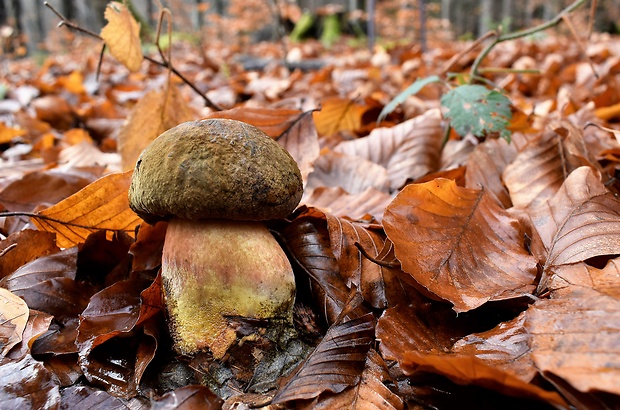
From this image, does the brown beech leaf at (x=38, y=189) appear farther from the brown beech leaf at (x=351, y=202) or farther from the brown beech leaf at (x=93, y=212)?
the brown beech leaf at (x=351, y=202)

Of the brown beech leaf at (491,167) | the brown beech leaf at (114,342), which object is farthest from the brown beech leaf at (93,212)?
the brown beech leaf at (491,167)

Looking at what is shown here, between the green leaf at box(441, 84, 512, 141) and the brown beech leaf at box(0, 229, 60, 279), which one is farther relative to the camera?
the green leaf at box(441, 84, 512, 141)

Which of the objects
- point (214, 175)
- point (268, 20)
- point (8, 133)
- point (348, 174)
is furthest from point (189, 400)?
point (268, 20)

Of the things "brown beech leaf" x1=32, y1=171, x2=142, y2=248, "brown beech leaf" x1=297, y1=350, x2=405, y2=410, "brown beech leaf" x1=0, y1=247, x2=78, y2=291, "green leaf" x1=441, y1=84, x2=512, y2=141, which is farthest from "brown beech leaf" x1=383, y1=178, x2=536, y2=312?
"brown beech leaf" x1=0, y1=247, x2=78, y2=291

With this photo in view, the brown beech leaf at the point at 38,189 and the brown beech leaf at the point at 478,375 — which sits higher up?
the brown beech leaf at the point at 478,375

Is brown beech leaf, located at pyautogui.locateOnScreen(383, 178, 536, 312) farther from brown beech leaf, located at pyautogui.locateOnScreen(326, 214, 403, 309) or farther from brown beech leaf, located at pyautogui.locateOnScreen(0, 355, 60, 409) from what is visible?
brown beech leaf, located at pyautogui.locateOnScreen(0, 355, 60, 409)

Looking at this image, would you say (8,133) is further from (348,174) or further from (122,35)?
(348,174)

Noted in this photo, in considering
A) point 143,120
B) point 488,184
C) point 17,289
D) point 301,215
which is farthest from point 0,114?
point 488,184
